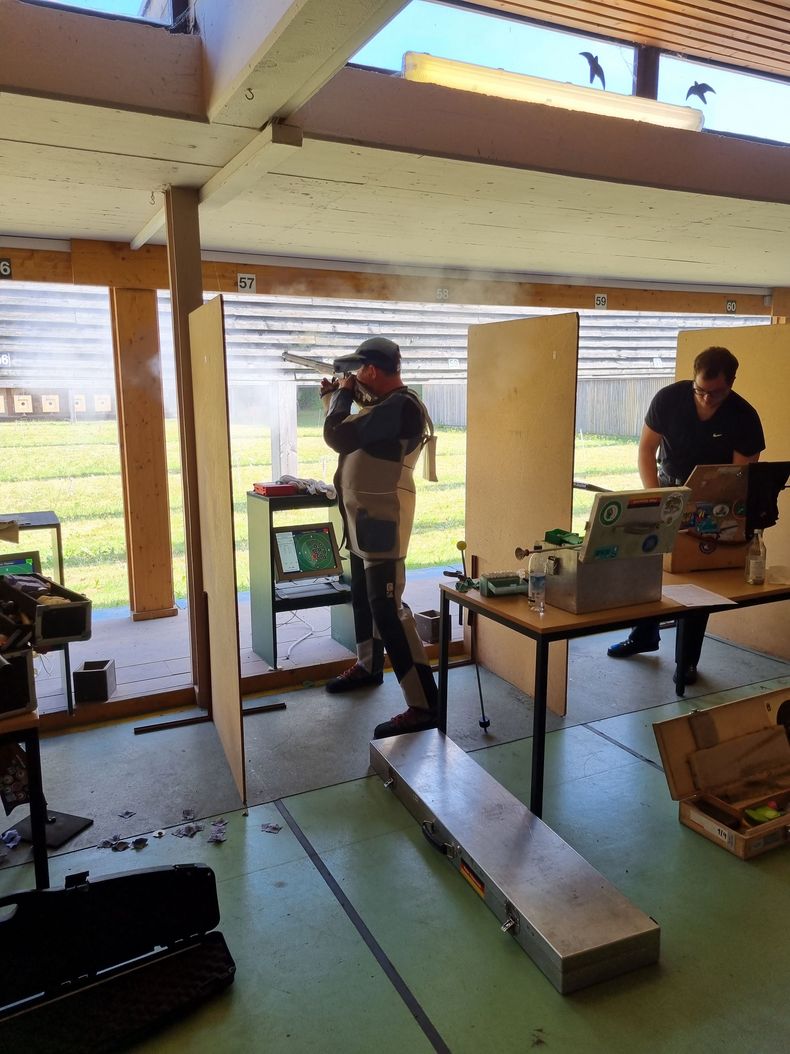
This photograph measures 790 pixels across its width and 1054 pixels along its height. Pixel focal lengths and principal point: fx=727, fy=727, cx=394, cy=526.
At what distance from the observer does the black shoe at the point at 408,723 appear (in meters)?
2.98

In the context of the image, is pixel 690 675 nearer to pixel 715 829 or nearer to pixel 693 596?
pixel 693 596

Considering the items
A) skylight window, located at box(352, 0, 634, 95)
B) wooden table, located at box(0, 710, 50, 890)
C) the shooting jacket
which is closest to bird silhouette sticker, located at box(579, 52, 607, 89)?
skylight window, located at box(352, 0, 634, 95)

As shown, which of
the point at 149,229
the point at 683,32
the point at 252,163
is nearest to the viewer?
the point at 252,163

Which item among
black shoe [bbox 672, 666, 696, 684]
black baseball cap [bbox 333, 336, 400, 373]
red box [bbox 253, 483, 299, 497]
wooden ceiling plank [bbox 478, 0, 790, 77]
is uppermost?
wooden ceiling plank [bbox 478, 0, 790, 77]

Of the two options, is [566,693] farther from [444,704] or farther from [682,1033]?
[682,1033]

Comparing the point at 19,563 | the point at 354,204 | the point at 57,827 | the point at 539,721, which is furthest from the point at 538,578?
the point at 19,563

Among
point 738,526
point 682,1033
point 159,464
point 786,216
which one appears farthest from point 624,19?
point 682,1033

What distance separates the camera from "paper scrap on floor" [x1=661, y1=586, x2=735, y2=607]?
2498 millimetres

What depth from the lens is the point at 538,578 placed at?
8.09 ft

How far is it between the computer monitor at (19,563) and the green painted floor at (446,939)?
1.27m

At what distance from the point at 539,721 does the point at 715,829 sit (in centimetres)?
71

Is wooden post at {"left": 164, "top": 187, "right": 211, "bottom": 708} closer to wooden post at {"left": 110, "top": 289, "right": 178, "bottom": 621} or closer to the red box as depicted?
the red box

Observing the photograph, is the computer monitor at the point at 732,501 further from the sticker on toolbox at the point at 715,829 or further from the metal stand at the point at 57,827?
the metal stand at the point at 57,827

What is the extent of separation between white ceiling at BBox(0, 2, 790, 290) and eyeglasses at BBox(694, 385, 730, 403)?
880 millimetres
